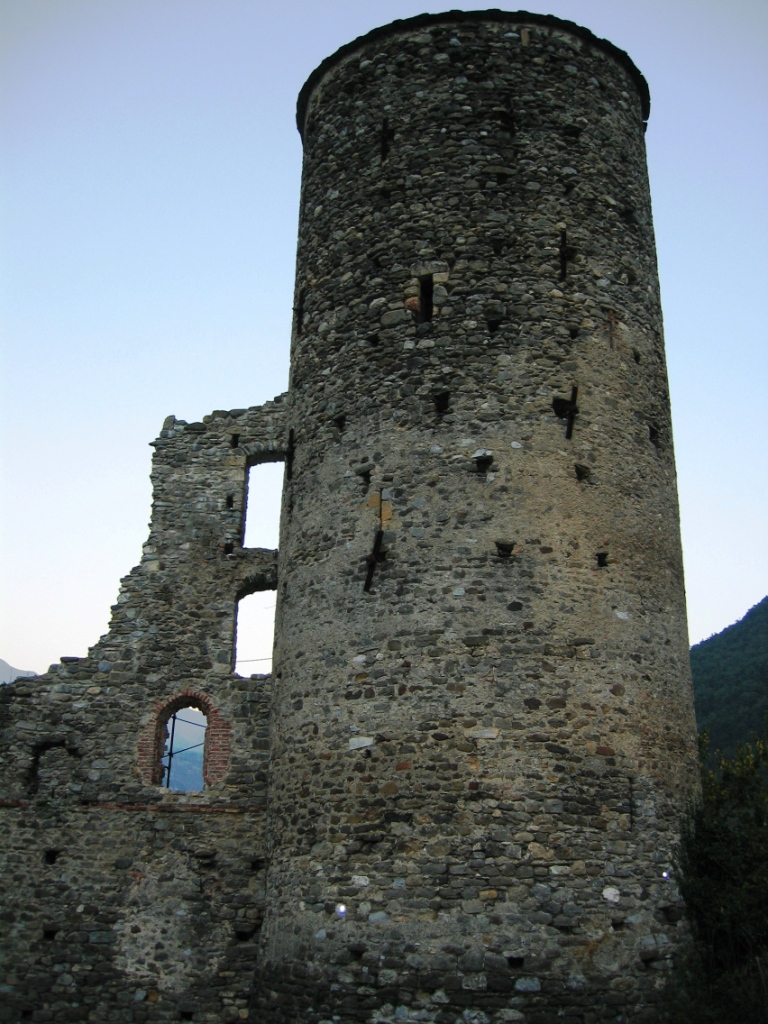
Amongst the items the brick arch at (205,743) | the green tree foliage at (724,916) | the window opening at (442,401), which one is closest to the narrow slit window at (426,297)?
the window opening at (442,401)

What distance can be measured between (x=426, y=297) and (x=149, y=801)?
25.6ft

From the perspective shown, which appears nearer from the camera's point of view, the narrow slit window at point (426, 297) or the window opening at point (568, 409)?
the window opening at point (568, 409)

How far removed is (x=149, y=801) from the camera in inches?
570

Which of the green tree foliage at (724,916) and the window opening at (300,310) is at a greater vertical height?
the window opening at (300,310)

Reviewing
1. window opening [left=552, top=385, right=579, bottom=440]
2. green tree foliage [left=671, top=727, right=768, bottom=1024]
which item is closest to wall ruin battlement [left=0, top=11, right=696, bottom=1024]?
window opening [left=552, top=385, right=579, bottom=440]

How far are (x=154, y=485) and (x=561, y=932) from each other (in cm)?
938

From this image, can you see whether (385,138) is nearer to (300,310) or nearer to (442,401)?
(300,310)

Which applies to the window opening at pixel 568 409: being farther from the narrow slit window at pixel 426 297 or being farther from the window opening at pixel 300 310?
the window opening at pixel 300 310

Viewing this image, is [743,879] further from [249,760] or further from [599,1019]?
[249,760]

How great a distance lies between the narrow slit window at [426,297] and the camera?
12688 millimetres

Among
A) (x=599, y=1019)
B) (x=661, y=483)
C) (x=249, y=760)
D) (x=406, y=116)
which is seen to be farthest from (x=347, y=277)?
(x=599, y=1019)

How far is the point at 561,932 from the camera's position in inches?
396

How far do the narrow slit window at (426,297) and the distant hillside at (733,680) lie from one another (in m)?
17.5

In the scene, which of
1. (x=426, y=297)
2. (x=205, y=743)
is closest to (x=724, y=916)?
(x=205, y=743)
